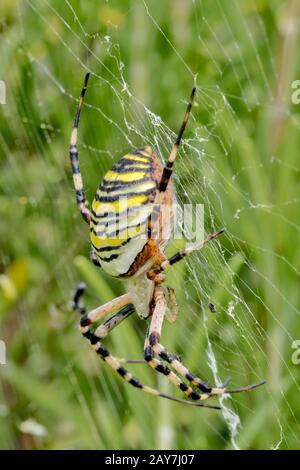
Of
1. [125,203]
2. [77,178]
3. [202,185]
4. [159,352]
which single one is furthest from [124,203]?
[159,352]

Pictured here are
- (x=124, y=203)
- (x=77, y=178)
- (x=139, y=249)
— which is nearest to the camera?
(x=124, y=203)

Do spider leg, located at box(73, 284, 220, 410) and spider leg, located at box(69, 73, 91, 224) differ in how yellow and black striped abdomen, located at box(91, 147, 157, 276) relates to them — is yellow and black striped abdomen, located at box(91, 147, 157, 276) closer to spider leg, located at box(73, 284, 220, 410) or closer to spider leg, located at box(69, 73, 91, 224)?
spider leg, located at box(69, 73, 91, 224)

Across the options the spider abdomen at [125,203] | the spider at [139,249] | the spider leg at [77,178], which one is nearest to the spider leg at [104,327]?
the spider at [139,249]

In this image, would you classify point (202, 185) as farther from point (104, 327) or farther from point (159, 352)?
point (104, 327)

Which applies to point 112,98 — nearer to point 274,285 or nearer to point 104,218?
point 104,218

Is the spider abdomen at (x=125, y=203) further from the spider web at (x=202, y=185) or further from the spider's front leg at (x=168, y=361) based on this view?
the spider's front leg at (x=168, y=361)

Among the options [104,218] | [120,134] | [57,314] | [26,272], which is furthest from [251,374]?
[26,272]

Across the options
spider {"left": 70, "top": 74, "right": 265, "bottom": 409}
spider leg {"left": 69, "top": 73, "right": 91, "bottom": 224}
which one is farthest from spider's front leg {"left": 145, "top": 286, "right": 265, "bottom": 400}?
spider leg {"left": 69, "top": 73, "right": 91, "bottom": 224}
